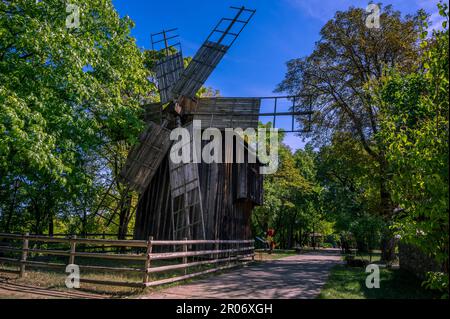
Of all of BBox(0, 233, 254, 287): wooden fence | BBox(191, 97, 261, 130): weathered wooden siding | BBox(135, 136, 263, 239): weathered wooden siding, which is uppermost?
BBox(191, 97, 261, 130): weathered wooden siding

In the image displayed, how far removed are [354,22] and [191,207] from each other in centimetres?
1455

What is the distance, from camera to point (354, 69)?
21719mm

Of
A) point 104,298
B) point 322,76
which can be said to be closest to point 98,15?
point 104,298

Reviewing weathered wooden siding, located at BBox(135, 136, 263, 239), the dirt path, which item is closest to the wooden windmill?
weathered wooden siding, located at BBox(135, 136, 263, 239)

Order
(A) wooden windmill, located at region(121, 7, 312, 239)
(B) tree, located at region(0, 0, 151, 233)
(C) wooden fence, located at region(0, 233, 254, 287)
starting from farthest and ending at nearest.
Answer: (A) wooden windmill, located at region(121, 7, 312, 239), (B) tree, located at region(0, 0, 151, 233), (C) wooden fence, located at region(0, 233, 254, 287)

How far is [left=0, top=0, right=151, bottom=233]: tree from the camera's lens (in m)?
10.4

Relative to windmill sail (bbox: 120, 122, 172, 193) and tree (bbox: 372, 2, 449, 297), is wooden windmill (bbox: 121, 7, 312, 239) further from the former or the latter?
tree (bbox: 372, 2, 449, 297)

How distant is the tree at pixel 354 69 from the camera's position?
20.2 meters

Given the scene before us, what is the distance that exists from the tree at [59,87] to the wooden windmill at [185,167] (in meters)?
1.29

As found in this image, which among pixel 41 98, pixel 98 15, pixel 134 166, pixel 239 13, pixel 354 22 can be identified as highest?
pixel 354 22

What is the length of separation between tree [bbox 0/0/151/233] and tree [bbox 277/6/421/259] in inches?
409
